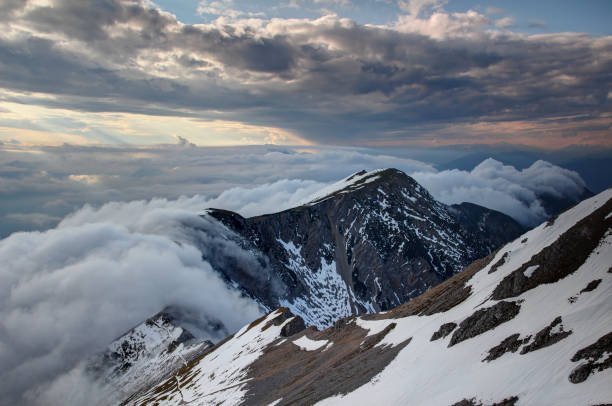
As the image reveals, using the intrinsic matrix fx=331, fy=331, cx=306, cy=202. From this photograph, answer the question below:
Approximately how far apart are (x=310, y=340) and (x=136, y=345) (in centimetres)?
13399

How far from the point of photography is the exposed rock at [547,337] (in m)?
26.4

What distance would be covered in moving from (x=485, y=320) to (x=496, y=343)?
5.25m

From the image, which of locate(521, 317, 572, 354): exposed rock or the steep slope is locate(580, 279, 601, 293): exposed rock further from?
the steep slope

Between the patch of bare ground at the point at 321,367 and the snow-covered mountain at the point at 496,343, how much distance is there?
0.27 m

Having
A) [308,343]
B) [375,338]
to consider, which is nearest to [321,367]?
[375,338]

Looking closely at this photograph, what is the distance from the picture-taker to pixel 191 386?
90125mm

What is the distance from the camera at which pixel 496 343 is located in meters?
30.9

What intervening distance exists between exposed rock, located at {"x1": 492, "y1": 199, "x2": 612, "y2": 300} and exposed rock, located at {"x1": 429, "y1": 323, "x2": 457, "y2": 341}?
22.3 feet

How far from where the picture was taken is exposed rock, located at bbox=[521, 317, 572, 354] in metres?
26.4

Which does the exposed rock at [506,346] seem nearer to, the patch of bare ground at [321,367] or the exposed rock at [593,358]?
the exposed rock at [593,358]

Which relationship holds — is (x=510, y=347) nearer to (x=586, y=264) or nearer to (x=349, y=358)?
(x=586, y=264)

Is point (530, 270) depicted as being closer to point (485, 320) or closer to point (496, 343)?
point (485, 320)

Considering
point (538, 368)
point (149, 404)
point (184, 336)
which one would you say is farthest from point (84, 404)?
point (538, 368)

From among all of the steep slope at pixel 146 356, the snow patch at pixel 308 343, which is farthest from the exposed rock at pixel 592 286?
the steep slope at pixel 146 356
